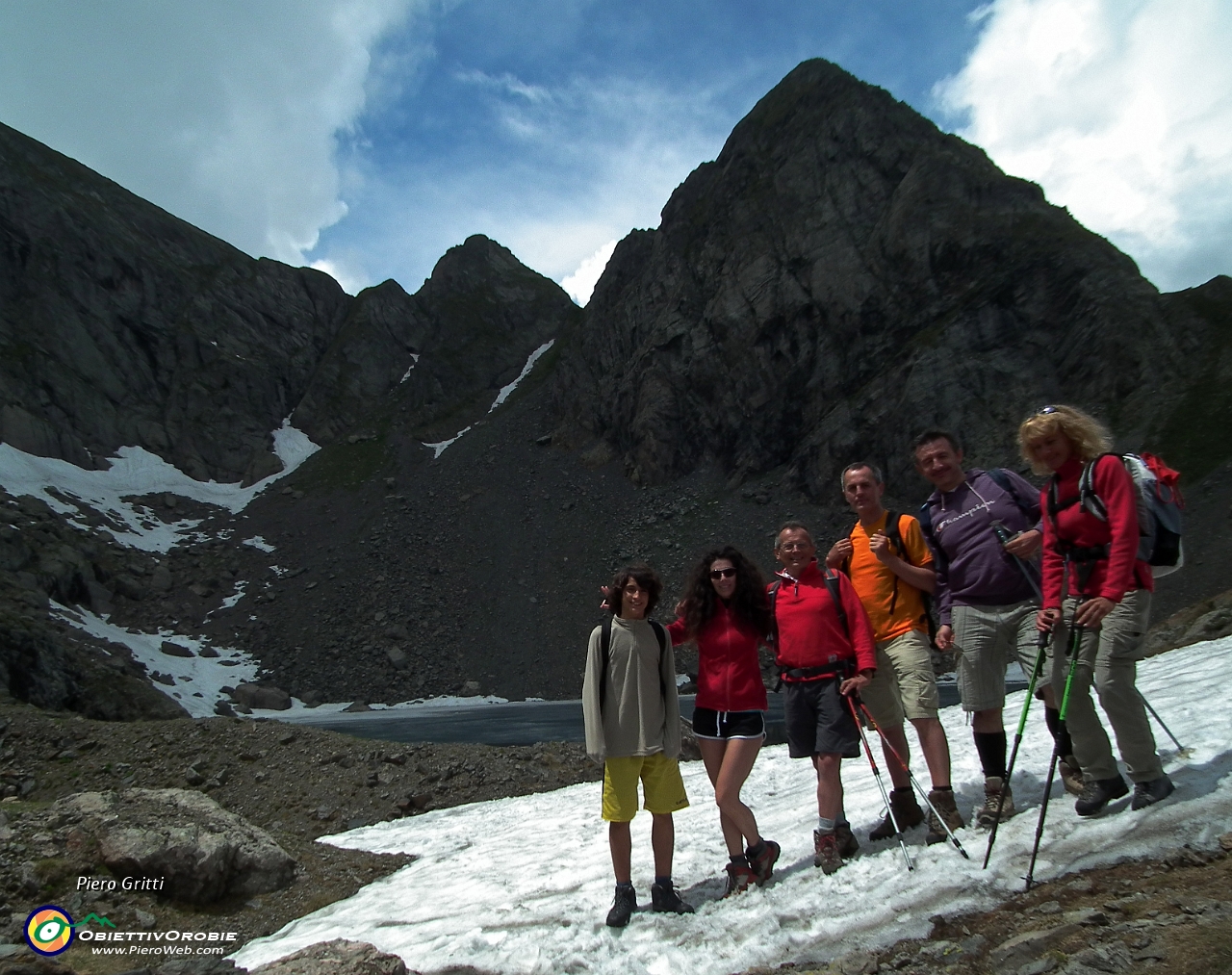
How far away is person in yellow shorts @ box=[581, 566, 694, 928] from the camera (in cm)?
523

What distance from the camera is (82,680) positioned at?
2109cm

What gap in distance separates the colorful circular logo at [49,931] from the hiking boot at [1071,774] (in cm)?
818

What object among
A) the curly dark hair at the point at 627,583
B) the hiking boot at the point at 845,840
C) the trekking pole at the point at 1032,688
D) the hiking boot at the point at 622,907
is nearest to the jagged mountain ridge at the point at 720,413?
the trekking pole at the point at 1032,688

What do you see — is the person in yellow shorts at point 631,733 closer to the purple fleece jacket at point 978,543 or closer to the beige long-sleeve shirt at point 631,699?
the beige long-sleeve shirt at point 631,699

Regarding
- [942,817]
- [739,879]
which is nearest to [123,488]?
[739,879]

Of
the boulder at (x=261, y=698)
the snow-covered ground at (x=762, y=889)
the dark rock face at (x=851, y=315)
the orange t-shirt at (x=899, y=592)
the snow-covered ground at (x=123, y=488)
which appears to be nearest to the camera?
the snow-covered ground at (x=762, y=889)

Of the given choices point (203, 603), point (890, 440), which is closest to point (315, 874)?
point (203, 603)

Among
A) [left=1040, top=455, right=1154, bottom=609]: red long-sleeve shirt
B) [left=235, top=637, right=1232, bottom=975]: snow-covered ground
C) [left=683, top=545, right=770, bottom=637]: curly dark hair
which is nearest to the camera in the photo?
[left=235, top=637, right=1232, bottom=975]: snow-covered ground

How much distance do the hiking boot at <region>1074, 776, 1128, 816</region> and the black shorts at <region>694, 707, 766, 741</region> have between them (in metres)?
2.11

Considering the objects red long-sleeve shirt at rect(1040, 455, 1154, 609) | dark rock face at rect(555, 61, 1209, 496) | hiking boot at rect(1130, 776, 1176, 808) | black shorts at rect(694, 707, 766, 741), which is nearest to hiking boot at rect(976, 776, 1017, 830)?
hiking boot at rect(1130, 776, 1176, 808)

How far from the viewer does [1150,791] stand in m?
4.55

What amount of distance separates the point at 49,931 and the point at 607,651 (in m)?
5.49

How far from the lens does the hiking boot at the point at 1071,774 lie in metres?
5.24

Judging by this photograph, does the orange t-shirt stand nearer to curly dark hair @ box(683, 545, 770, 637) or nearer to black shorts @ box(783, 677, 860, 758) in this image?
black shorts @ box(783, 677, 860, 758)
